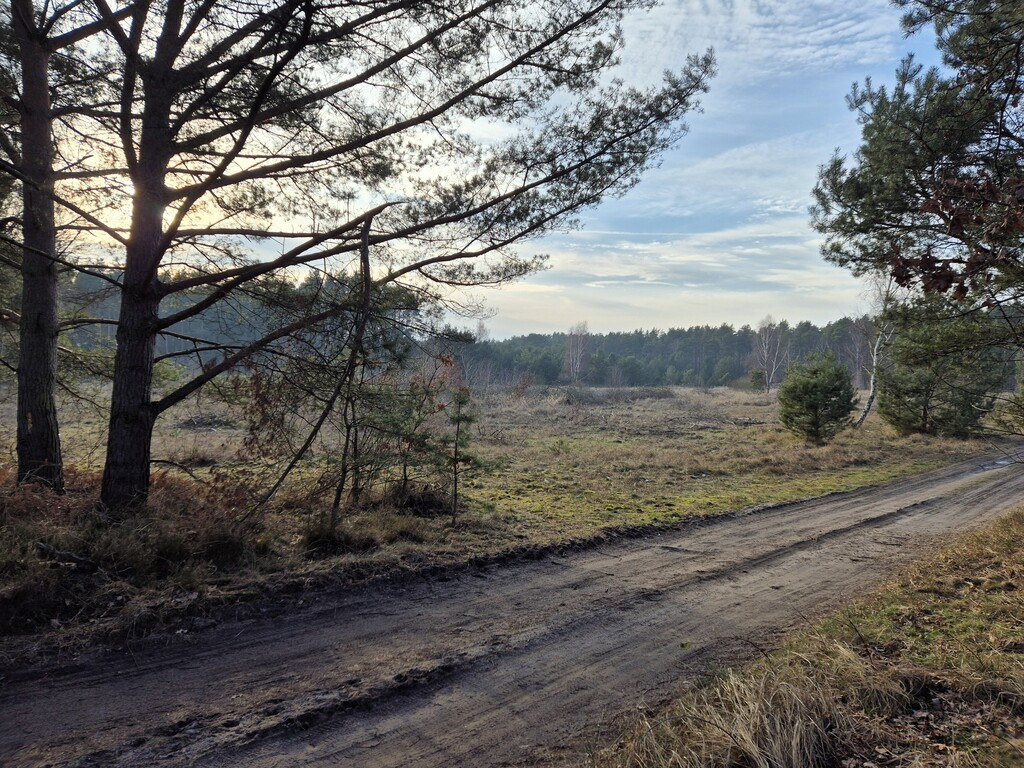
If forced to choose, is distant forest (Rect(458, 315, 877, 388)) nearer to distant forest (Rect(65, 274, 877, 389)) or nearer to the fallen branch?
distant forest (Rect(65, 274, 877, 389))

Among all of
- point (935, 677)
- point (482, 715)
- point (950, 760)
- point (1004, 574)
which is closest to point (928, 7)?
point (1004, 574)

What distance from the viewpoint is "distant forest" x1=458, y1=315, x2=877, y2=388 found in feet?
221

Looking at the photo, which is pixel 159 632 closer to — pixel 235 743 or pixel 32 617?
pixel 32 617

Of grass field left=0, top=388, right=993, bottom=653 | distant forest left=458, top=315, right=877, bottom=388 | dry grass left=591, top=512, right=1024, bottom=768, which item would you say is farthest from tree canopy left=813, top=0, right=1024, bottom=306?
distant forest left=458, top=315, right=877, bottom=388

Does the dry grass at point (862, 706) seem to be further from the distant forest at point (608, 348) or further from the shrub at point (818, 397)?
the shrub at point (818, 397)

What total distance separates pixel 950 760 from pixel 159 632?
5207 mm

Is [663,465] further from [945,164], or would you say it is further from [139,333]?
[139,333]

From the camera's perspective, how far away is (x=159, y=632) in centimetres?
430

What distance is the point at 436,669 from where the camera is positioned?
401 centimetres

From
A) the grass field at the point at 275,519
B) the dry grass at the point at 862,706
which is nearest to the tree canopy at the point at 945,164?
the dry grass at the point at 862,706

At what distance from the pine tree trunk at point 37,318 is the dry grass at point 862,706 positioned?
7406mm

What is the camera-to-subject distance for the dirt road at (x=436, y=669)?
316 cm

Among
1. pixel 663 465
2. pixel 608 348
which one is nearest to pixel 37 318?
pixel 663 465

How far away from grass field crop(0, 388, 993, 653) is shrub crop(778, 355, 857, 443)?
2.21 metres
